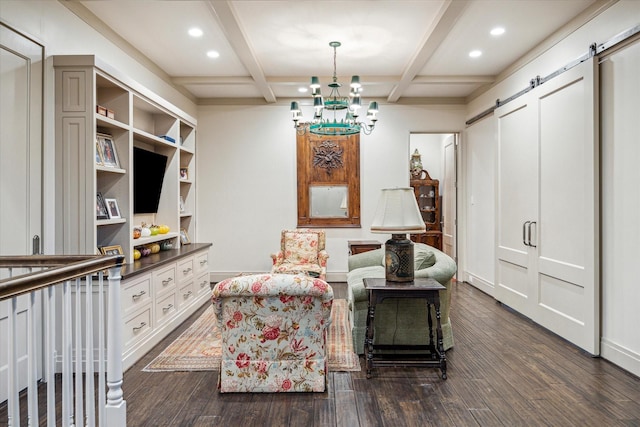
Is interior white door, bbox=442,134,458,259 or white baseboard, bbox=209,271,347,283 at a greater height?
interior white door, bbox=442,134,458,259

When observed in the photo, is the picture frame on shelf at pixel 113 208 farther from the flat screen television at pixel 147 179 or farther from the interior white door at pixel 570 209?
the interior white door at pixel 570 209

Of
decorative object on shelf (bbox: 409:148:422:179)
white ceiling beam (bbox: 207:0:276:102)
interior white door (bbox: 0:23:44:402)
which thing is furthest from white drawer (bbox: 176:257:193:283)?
decorative object on shelf (bbox: 409:148:422:179)

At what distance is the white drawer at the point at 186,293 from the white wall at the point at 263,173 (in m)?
1.58

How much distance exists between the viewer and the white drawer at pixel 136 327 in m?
3.10

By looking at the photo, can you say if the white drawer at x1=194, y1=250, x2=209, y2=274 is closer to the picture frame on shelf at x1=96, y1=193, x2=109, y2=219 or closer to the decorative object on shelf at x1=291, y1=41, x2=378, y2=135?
the picture frame on shelf at x1=96, y1=193, x2=109, y2=219

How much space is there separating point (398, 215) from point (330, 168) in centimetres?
334

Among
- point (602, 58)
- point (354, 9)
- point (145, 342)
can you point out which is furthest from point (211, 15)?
point (602, 58)

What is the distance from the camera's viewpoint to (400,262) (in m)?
3.04

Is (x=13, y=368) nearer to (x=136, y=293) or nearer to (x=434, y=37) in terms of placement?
(x=136, y=293)

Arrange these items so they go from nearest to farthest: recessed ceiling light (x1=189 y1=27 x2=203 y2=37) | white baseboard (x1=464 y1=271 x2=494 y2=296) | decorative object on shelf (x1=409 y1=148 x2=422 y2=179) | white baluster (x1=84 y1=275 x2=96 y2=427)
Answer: white baluster (x1=84 y1=275 x2=96 y2=427), recessed ceiling light (x1=189 y1=27 x2=203 y2=37), white baseboard (x1=464 y1=271 x2=494 y2=296), decorative object on shelf (x1=409 y1=148 x2=422 y2=179)

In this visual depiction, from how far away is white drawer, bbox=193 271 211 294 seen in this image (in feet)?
16.0

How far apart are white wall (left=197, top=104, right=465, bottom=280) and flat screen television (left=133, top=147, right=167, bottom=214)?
172cm

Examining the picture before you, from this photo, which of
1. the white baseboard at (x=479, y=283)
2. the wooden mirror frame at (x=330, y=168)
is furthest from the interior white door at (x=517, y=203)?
the wooden mirror frame at (x=330, y=168)

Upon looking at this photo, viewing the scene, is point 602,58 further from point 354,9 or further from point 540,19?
point 354,9
